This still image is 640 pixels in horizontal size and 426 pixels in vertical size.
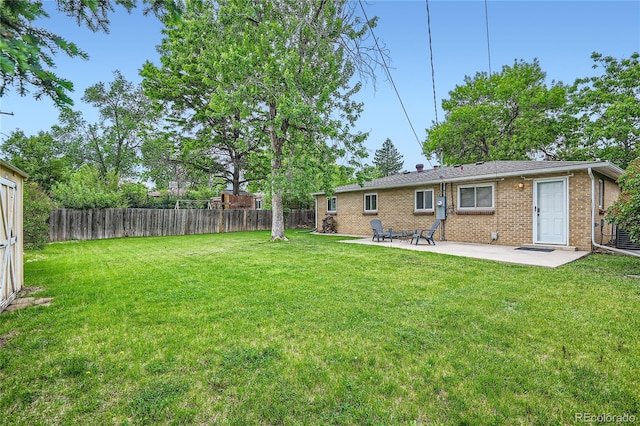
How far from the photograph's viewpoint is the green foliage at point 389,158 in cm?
4959

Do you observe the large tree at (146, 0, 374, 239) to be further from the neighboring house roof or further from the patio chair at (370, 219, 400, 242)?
the neighboring house roof

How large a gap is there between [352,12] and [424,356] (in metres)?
6.35

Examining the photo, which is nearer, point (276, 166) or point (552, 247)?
point (552, 247)

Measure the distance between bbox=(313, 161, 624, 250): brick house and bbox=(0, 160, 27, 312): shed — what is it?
37.7 feet

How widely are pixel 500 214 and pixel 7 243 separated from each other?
12148mm

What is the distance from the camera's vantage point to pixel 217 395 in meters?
2.08

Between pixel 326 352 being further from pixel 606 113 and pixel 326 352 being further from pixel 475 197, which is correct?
pixel 606 113

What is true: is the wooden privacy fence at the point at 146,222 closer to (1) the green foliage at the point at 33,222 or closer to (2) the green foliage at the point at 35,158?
(2) the green foliage at the point at 35,158

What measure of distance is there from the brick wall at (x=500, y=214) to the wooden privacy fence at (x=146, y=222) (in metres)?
8.59

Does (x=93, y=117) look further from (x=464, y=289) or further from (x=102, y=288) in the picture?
(x=464, y=289)

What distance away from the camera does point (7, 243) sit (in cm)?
414

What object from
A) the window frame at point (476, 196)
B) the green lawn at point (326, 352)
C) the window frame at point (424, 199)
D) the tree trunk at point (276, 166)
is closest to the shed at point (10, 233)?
the green lawn at point (326, 352)

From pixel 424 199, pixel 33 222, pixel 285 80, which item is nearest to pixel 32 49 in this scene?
pixel 33 222

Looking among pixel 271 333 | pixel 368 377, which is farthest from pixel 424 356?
pixel 271 333
